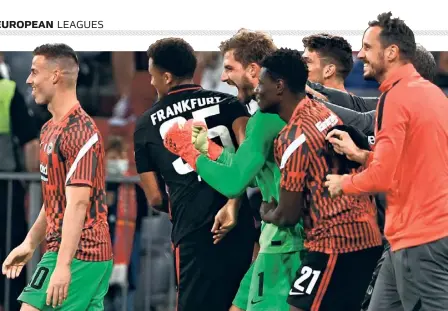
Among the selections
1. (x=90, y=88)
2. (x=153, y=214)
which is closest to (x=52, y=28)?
(x=153, y=214)

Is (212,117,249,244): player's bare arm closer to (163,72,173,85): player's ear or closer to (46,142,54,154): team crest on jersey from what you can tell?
(163,72,173,85): player's ear

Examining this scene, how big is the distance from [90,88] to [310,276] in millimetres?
6637

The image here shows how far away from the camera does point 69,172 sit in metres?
7.50

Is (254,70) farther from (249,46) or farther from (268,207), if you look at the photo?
(268,207)

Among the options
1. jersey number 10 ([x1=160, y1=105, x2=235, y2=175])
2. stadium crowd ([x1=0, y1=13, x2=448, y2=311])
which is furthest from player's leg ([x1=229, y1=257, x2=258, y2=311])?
jersey number 10 ([x1=160, y1=105, x2=235, y2=175])

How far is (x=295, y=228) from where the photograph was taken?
716 centimetres

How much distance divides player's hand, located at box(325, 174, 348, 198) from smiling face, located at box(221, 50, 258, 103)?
4.48 ft

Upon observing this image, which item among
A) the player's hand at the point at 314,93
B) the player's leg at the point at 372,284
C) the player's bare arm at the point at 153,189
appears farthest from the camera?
the player's bare arm at the point at 153,189

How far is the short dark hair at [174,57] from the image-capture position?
8203 millimetres

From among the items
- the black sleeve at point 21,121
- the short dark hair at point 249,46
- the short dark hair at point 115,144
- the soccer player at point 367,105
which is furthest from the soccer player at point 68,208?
the short dark hair at point 115,144

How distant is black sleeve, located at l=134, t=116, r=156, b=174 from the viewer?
26.9 feet

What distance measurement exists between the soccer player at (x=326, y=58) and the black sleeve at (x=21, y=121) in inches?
143

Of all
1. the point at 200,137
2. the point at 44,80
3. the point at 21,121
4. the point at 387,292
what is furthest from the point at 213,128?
the point at 21,121

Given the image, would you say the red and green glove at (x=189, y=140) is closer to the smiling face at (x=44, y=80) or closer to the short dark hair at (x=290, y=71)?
the short dark hair at (x=290, y=71)
